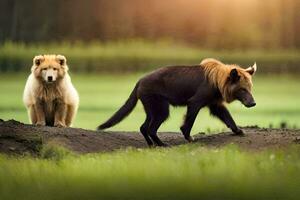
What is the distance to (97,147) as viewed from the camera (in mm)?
8602

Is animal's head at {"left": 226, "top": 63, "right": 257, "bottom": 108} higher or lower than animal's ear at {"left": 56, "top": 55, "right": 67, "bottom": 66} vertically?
lower

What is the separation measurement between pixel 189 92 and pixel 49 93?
1.84 metres

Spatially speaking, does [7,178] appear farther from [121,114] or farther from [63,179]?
[121,114]

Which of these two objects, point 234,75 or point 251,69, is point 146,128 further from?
point 251,69

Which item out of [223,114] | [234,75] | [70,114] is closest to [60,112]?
[70,114]

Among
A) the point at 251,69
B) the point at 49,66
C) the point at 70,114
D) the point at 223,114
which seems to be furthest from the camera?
the point at 70,114

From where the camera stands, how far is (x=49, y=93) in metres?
9.78

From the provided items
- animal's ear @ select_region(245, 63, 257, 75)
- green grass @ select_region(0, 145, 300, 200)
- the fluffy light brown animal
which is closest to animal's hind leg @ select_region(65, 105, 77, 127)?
the fluffy light brown animal

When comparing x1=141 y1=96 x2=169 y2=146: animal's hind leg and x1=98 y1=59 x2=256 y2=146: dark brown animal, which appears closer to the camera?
x1=98 y1=59 x2=256 y2=146: dark brown animal

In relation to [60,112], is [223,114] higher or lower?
higher

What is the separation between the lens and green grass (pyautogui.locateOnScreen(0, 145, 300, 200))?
585cm

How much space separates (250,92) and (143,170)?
2.82 meters

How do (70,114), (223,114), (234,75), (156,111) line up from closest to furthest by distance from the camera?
(234,75) < (156,111) < (223,114) < (70,114)

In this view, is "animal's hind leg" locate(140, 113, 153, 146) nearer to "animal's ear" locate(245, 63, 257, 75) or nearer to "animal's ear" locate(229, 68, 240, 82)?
"animal's ear" locate(229, 68, 240, 82)
